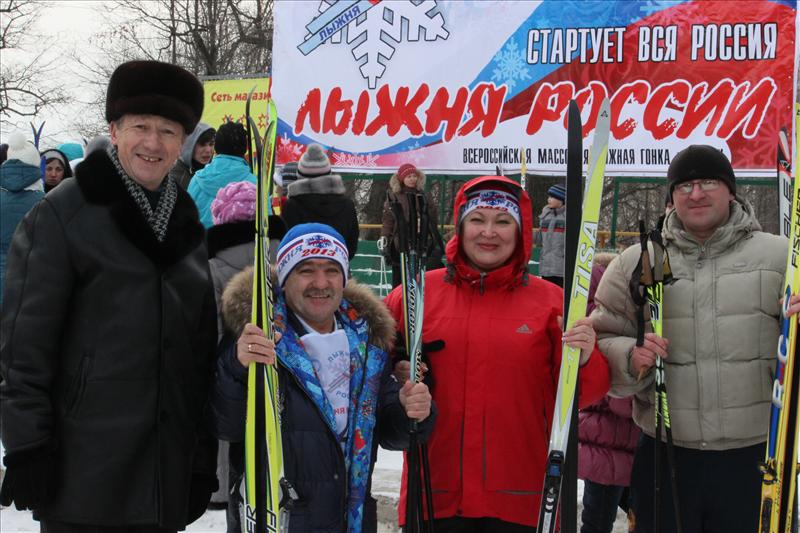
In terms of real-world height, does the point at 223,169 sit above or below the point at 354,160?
below

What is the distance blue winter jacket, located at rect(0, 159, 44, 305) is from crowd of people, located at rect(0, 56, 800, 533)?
156 inches

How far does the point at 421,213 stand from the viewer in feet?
8.36

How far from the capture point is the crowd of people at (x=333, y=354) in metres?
2.07

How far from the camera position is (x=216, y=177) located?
14.5 feet

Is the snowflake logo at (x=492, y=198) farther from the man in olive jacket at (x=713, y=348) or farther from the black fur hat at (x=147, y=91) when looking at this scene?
the black fur hat at (x=147, y=91)

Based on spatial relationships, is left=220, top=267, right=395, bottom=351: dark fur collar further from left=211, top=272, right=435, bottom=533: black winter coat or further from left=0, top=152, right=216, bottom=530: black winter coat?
left=0, top=152, right=216, bottom=530: black winter coat

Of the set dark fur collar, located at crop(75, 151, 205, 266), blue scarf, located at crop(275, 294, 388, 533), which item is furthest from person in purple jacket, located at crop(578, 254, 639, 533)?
dark fur collar, located at crop(75, 151, 205, 266)

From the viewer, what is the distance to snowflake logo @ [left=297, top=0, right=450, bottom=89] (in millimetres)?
9703

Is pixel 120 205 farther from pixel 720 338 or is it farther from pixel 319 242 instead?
pixel 720 338

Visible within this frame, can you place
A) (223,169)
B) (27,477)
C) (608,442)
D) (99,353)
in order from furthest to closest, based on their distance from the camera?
(223,169) < (608,442) < (99,353) < (27,477)

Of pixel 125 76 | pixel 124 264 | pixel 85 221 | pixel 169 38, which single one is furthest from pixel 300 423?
pixel 169 38

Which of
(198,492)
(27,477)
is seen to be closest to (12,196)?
Result: (198,492)

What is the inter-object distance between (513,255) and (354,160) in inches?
302

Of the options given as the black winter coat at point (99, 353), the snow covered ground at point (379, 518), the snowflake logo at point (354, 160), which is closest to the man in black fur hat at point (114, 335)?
the black winter coat at point (99, 353)
